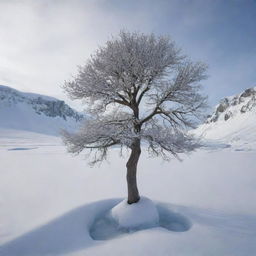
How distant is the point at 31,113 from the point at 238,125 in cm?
15456

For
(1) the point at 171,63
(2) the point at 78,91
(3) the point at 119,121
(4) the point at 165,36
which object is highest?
(4) the point at 165,36

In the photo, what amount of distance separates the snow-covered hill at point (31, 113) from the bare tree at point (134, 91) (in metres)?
118

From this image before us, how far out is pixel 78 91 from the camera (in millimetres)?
8328

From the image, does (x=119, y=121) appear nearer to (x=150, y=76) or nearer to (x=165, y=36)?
(x=150, y=76)

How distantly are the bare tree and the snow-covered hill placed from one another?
4643 inches

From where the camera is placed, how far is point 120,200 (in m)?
10.7

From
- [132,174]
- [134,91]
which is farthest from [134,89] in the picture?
[132,174]

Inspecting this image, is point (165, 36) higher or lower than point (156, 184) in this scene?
higher

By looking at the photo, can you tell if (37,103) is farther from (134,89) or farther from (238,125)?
(134,89)

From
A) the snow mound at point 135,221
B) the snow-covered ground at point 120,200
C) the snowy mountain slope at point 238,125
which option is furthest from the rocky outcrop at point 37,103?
the snow mound at point 135,221

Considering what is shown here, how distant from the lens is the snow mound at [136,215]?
815 centimetres

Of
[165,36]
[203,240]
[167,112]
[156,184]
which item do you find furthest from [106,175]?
[165,36]

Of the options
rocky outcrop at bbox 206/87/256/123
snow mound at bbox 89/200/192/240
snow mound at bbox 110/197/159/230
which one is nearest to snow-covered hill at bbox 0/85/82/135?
rocky outcrop at bbox 206/87/256/123

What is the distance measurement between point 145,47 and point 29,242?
360 inches
